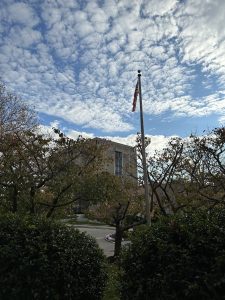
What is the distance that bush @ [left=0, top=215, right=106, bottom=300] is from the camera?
5.54 meters

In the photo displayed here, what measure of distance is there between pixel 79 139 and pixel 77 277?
8283 mm

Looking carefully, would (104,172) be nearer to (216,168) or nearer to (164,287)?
(216,168)

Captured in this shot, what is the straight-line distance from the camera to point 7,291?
5.64 m

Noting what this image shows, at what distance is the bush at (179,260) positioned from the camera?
161 inches

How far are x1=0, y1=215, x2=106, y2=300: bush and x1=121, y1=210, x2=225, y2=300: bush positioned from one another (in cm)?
95

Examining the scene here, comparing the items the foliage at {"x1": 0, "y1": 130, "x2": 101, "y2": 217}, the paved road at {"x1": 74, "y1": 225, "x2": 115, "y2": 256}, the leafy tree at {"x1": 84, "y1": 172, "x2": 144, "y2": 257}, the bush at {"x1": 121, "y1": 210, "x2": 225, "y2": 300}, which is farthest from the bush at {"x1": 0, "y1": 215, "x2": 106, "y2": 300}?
the leafy tree at {"x1": 84, "y1": 172, "x2": 144, "y2": 257}

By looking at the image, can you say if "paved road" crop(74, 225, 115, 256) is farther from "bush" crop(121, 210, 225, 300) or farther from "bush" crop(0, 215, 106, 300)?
"bush" crop(121, 210, 225, 300)

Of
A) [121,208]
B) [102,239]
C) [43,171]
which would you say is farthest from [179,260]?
[102,239]

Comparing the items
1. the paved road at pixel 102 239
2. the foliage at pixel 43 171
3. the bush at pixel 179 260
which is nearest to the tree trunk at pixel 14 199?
the foliage at pixel 43 171

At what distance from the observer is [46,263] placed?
5.55 meters

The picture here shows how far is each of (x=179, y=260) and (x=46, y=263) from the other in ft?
7.08

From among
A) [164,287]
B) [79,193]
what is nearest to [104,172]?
[79,193]

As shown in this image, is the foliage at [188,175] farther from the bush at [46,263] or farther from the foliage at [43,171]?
the bush at [46,263]

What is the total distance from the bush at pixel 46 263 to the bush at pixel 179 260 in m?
0.95
